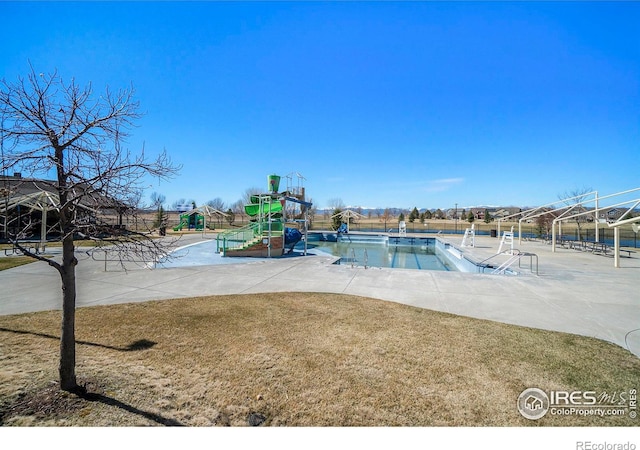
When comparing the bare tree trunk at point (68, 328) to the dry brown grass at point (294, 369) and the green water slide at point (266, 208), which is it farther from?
the green water slide at point (266, 208)

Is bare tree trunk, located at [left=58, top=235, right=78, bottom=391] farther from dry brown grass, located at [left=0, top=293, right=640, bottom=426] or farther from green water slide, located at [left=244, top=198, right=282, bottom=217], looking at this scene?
green water slide, located at [left=244, top=198, right=282, bottom=217]

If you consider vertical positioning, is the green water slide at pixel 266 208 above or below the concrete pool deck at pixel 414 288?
above

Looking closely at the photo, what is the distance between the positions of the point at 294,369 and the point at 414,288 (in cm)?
619

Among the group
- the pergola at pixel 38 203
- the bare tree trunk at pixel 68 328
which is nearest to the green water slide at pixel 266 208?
the pergola at pixel 38 203

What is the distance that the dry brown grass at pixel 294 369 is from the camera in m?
3.09

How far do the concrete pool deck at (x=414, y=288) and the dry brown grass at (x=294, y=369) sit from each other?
3.72 ft

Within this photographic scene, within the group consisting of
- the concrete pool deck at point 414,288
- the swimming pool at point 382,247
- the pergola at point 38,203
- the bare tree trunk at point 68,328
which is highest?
the pergola at point 38,203

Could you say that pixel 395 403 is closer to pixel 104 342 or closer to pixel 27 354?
pixel 104 342

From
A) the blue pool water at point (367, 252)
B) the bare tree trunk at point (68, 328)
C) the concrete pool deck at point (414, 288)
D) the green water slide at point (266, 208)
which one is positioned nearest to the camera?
the bare tree trunk at point (68, 328)

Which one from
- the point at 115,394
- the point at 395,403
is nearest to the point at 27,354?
the point at 115,394

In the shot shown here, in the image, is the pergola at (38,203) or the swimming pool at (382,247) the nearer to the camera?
the pergola at (38,203)

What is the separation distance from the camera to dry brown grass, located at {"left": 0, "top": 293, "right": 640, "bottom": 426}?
309 centimetres

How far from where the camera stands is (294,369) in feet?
13.3

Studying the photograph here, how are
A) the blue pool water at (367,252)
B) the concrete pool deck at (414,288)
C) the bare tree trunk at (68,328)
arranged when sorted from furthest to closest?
the blue pool water at (367,252) → the concrete pool deck at (414,288) → the bare tree trunk at (68,328)
